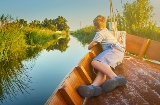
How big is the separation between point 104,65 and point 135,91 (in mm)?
643

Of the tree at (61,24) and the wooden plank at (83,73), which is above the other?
the wooden plank at (83,73)

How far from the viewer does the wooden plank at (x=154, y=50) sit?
560cm

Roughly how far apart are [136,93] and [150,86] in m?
0.44

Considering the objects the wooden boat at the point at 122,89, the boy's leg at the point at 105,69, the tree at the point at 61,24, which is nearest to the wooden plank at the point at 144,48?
the wooden boat at the point at 122,89

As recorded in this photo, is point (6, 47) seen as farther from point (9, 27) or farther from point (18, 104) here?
point (18, 104)

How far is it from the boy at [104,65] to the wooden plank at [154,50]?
149 centimetres

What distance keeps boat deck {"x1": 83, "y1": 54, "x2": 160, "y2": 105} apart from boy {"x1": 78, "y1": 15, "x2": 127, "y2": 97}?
0.09m

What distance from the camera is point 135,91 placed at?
333 centimetres

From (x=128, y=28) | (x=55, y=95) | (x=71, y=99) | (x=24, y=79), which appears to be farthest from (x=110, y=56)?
(x=128, y=28)

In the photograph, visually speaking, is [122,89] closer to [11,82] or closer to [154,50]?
[154,50]

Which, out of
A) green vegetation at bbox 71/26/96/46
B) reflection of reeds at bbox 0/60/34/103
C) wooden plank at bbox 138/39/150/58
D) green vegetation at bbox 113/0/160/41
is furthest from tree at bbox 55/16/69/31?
wooden plank at bbox 138/39/150/58

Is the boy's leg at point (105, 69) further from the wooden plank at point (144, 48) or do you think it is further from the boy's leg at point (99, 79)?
the wooden plank at point (144, 48)

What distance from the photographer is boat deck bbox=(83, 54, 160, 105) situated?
9.69ft

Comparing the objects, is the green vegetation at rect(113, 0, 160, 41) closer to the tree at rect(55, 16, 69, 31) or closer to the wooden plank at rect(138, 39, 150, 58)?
the wooden plank at rect(138, 39, 150, 58)
